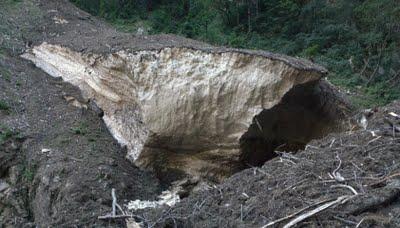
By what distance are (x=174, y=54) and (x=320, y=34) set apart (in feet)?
20.1

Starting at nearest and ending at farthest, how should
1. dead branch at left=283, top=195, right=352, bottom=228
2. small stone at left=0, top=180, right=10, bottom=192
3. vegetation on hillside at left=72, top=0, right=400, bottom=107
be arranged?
1. dead branch at left=283, top=195, right=352, bottom=228
2. small stone at left=0, top=180, right=10, bottom=192
3. vegetation on hillside at left=72, top=0, right=400, bottom=107

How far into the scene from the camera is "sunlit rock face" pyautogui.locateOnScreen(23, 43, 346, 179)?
279 inches

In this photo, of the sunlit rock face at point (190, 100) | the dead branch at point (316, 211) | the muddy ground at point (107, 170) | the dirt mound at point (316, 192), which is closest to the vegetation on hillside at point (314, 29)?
the muddy ground at point (107, 170)

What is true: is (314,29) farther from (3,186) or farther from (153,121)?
(3,186)

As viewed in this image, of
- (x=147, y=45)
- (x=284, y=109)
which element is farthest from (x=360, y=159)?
(x=147, y=45)

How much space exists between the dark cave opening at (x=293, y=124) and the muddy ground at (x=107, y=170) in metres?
1.23

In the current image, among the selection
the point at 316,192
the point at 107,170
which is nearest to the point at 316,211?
the point at 316,192

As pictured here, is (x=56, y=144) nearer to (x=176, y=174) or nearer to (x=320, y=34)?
(x=176, y=174)

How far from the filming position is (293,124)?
25.2ft

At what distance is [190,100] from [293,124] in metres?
1.48

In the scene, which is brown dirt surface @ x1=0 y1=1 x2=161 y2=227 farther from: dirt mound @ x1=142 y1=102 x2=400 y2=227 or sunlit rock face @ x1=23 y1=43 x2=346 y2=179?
dirt mound @ x1=142 y1=102 x2=400 y2=227

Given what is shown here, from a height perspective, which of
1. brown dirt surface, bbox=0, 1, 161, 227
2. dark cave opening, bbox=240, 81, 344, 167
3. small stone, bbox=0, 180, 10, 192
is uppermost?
dark cave opening, bbox=240, 81, 344, 167

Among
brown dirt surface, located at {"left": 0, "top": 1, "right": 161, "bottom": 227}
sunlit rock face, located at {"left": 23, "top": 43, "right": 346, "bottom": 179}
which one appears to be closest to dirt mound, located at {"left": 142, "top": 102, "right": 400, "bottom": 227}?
brown dirt surface, located at {"left": 0, "top": 1, "right": 161, "bottom": 227}

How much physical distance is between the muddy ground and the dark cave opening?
1.23 metres
